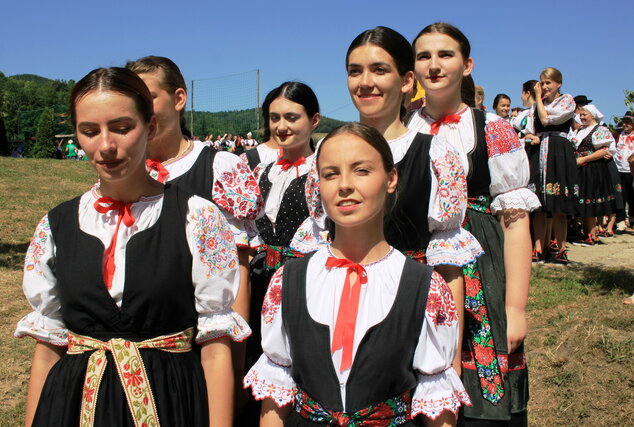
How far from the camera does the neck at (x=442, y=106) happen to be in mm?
2631

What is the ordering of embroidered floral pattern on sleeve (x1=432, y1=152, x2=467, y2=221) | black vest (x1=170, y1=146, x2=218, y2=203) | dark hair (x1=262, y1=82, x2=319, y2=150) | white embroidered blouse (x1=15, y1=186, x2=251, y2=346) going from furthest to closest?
dark hair (x1=262, y1=82, x2=319, y2=150), black vest (x1=170, y1=146, x2=218, y2=203), embroidered floral pattern on sleeve (x1=432, y1=152, x2=467, y2=221), white embroidered blouse (x1=15, y1=186, x2=251, y2=346)

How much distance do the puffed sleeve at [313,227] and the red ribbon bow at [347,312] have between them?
0.54 m

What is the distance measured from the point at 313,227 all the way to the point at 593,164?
8175mm

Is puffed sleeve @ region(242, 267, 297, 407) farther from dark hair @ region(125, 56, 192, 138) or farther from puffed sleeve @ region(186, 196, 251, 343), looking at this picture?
dark hair @ region(125, 56, 192, 138)

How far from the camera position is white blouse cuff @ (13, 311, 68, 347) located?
189 cm

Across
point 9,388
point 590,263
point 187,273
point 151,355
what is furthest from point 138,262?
point 590,263

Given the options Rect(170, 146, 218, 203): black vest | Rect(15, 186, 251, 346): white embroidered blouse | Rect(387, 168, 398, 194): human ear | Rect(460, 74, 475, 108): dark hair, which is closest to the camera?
Rect(15, 186, 251, 346): white embroidered blouse

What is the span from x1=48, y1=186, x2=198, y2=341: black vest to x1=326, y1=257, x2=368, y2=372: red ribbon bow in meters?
0.45

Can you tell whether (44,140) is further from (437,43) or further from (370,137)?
(370,137)

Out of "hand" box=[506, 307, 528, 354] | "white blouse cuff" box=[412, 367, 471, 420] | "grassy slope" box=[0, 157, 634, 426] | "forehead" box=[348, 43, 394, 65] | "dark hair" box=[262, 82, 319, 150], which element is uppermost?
"dark hair" box=[262, 82, 319, 150]

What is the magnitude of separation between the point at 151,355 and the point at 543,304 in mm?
5258

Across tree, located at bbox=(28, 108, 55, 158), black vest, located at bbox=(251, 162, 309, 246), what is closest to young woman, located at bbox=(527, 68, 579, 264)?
black vest, located at bbox=(251, 162, 309, 246)

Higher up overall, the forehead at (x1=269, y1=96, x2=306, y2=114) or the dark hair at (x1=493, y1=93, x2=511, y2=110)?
the dark hair at (x1=493, y1=93, x2=511, y2=110)

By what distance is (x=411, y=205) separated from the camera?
2240 millimetres
